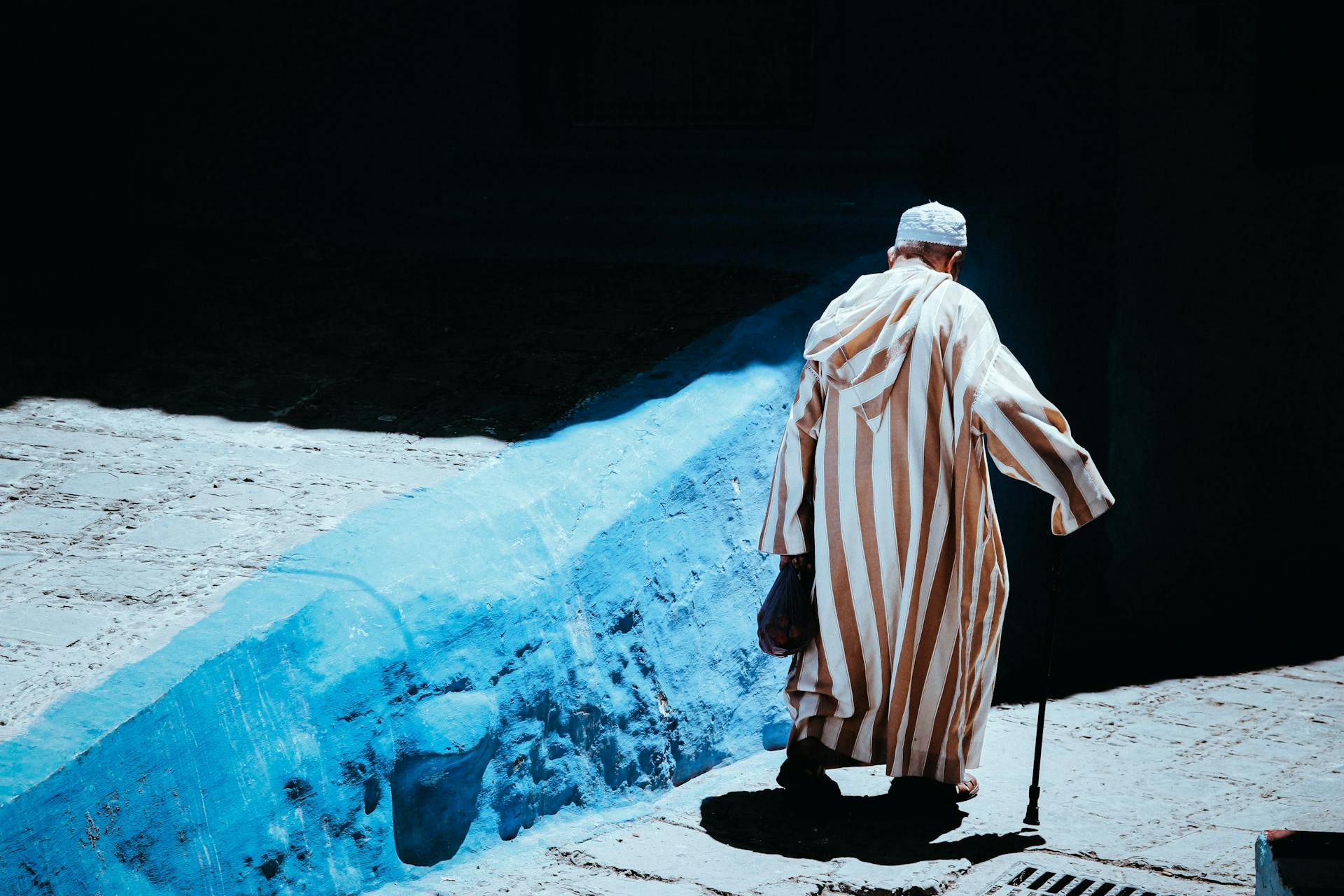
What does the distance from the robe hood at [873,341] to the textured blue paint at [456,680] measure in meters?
0.56

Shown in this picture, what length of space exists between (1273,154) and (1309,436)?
4.49 ft

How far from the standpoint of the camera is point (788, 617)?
13.1 feet

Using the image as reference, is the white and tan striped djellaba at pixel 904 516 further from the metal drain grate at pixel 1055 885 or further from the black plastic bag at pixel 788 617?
the metal drain grate at pixel 1055 885

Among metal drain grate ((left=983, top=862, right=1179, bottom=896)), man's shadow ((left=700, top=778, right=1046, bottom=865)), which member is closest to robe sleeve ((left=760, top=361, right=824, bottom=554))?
man's shadow ((left=700, top=778, right=1046, bottom=865))

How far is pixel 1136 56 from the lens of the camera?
233 inches

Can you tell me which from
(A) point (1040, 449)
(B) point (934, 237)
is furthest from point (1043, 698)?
(B) point (934, 237)

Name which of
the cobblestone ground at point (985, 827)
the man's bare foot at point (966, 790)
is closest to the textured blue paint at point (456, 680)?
the cobblestone ground at point (985, 827)

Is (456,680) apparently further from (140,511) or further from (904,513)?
(904,513)

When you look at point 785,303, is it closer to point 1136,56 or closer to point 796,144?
point 796,144

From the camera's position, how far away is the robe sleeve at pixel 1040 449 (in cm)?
→ 375

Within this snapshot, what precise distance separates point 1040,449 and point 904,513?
16.5 inches

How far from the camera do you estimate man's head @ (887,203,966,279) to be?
13.3ft

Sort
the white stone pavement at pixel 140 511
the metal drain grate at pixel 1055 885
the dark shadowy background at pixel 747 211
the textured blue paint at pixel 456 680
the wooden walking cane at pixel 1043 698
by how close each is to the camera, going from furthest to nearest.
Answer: the dark shadowy background at pixel 747 211
the wooden walking cane at pixel 1043 698
the metal drain grate at pixel 1055 885
the white stone pavement at pixel 140 511
the textured blue paint at pixel 456 680

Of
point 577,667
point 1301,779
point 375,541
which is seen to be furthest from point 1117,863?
point 375,541
